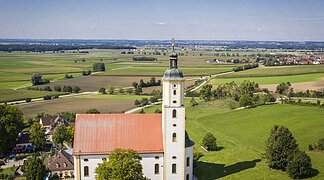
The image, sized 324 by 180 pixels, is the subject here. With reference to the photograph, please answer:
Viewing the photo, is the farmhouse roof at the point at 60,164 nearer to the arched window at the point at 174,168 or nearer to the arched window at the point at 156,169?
the arched window at the point at 156,169

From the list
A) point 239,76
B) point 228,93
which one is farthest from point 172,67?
point 239,76

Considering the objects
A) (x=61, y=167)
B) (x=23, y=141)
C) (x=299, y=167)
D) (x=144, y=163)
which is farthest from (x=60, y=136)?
(x=299, y=167)

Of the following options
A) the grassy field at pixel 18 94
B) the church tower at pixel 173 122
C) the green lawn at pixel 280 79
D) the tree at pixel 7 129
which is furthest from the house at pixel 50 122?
the green lawn at pixel 280 79

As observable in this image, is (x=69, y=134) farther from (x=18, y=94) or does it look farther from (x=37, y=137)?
(x=18, y=94)

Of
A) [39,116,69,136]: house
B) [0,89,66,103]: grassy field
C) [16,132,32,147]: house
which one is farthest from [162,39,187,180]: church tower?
[0,89,66,103]: grassy field

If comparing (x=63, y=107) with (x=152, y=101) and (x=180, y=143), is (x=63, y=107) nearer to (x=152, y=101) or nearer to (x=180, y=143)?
(x=152, y=101)
